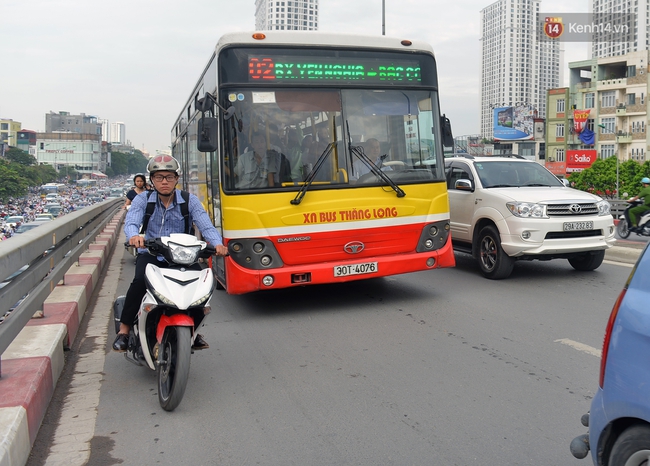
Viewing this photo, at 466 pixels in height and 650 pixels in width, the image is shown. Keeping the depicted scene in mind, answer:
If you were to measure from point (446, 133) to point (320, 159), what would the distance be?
1.78 meters

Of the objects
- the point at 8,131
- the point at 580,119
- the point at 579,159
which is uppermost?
the point at 8,131

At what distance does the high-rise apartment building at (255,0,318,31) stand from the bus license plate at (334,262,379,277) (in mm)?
66349

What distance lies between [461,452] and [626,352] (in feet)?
4.61

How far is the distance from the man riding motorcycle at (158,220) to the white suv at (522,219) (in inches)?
215

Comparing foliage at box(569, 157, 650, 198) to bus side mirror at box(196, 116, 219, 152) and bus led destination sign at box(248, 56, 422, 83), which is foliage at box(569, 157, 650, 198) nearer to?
bus led destination sign at box(248, 56, 422, 83)

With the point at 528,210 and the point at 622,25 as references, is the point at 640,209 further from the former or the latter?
the point at 622,25

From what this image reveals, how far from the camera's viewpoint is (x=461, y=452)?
3.72m

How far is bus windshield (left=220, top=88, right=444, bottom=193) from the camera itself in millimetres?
7480

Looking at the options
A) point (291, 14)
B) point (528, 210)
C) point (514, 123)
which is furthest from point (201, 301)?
point (514, 123)

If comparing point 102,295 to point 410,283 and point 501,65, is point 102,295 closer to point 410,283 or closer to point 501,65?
point 410,283

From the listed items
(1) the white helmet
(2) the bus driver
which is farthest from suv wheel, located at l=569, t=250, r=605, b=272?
(1) the white helmet

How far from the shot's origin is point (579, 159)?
258 feet

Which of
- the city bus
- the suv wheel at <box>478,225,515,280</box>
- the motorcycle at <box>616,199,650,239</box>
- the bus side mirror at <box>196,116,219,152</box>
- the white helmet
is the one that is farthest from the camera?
the motorcycle at <box>616,199,650,239</box>

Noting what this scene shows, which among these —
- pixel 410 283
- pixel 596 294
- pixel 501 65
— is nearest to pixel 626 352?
pixel 596 294
